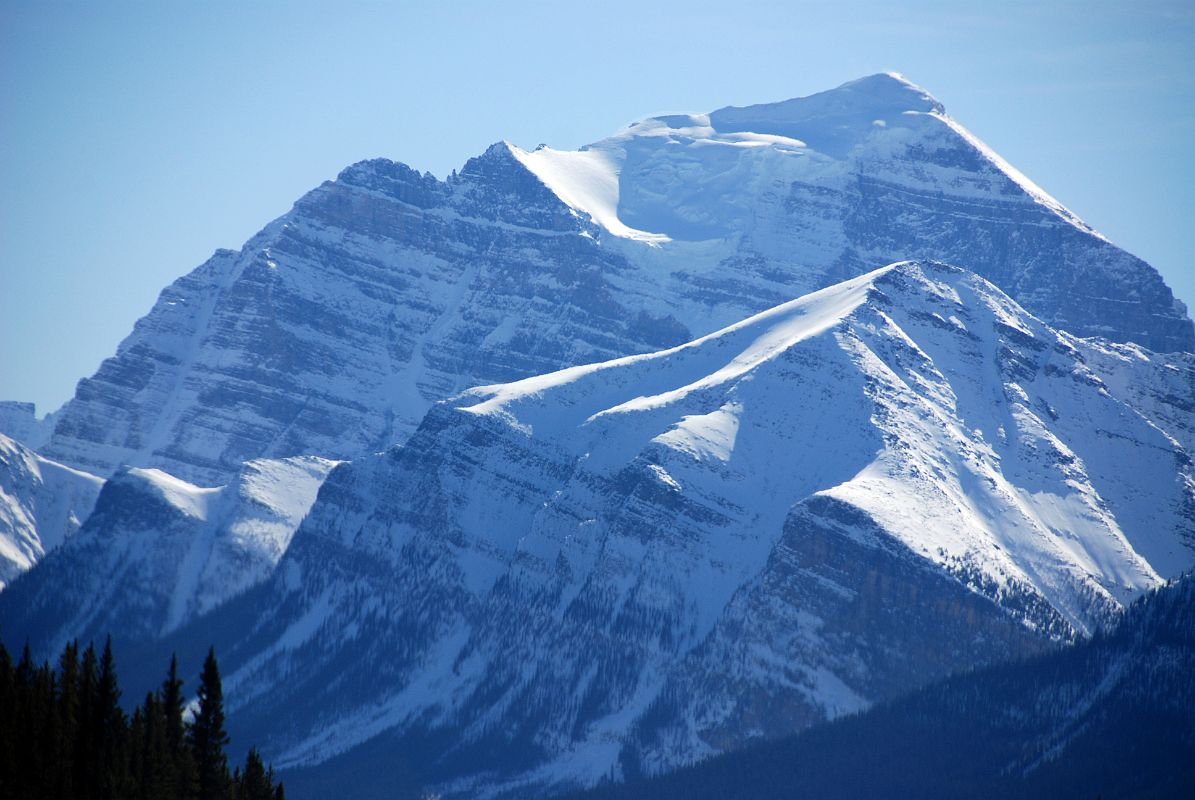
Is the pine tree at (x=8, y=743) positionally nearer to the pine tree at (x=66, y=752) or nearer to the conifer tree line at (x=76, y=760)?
the conifer tree line at (x=76, y=760)

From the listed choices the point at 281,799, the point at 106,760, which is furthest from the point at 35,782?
the point at 281,799

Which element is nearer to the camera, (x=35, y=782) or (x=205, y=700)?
(x=35, y=782)

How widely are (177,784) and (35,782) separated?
39.8ft

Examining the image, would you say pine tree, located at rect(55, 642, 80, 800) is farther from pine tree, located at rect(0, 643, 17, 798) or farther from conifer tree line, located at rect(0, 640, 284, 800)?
pine tree, located at rect(0, 643, 17, 798)

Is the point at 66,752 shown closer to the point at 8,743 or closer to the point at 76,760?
the point at 76,760

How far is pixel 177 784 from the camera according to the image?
195875 millimetres

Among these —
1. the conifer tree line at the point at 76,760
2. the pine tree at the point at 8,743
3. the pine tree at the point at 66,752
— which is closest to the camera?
the pine tree at the point at 8,743

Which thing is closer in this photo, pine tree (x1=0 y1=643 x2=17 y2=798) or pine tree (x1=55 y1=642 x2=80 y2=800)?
pine tree (x1=0 y1=643 x2=17 y2=798)

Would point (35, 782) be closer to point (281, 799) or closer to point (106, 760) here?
point (106, 760)

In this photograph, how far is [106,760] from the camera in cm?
19412

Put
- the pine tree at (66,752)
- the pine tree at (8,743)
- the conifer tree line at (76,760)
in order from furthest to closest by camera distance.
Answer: the pine tree at (66,752) < the conifer tree line at (76,760) < the pine tree at (8,743)

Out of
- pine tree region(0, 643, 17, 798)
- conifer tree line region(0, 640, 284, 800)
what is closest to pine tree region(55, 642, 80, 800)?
conifer tree line region(0, 640, 284, 800)

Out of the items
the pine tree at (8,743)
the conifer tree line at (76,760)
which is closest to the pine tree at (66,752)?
the conifer tree line at (76,760)

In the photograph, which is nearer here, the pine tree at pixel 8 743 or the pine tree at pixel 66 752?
the pine tree at pixel 8 743
